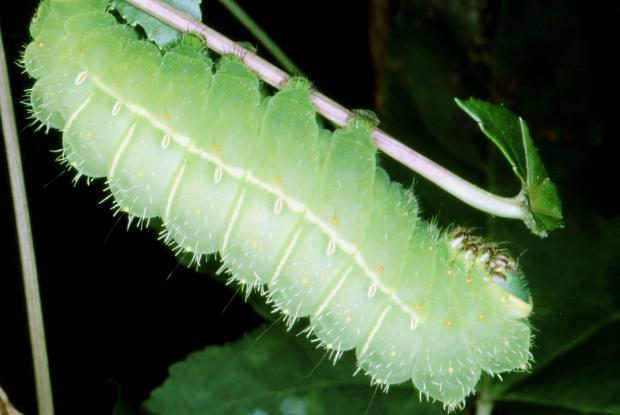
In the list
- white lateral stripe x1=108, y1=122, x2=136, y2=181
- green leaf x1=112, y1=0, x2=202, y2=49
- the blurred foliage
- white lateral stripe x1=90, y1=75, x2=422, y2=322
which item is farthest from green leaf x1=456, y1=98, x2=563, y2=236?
white lateral stripe x1=108, y1=122, x2=136, y2=181

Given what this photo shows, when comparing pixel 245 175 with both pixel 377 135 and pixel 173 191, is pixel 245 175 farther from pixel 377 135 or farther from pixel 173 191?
pixel 377 135

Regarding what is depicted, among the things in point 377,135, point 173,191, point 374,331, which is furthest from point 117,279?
point 377,135

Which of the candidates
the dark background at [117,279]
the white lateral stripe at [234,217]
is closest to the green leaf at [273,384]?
the dark background at [117,279]

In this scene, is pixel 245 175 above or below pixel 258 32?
below

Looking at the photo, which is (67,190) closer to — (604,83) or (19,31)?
(19,31)

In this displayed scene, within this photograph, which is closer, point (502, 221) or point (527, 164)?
point (527, 164)

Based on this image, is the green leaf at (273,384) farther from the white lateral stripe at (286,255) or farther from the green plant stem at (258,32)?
the green plant stem at (258,32)

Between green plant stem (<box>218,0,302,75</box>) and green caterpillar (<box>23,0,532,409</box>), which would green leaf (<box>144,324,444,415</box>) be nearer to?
green caterpillar (<box>23,0,532,409</box>)

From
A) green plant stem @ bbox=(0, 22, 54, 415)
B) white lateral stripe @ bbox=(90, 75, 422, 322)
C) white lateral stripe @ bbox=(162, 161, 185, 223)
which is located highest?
white lateral stripe @ bbox=(90, 75, 422, 322)
